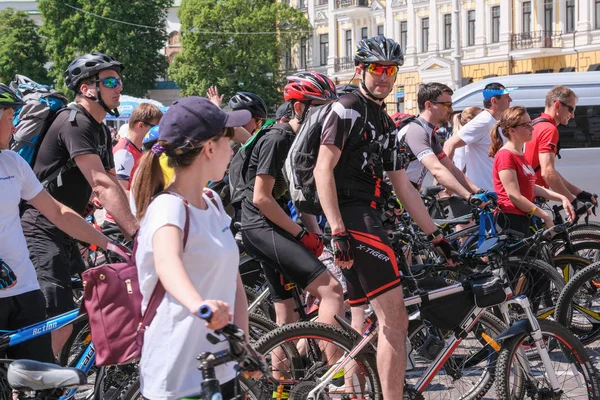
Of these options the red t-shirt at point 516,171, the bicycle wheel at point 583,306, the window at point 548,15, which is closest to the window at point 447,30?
the window at point 548,15

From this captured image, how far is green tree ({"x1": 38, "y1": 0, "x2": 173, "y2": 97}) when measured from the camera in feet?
241

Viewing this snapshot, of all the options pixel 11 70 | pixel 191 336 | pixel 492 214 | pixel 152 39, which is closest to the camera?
pixel 191 336

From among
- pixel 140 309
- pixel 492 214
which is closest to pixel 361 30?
pixel 492 214

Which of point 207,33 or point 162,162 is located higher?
point 207,33

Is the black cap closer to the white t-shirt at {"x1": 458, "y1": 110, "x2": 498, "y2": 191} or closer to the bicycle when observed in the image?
the bicycle

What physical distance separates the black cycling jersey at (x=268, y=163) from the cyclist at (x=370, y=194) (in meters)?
0.82

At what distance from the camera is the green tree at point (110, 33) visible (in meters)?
73.6

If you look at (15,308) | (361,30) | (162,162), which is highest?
(361,30)

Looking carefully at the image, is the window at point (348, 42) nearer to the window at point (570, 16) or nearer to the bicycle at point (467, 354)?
the window at point (570, 16)

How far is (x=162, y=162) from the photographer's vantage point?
12.8ft

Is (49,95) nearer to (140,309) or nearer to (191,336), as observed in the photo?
(140,309)

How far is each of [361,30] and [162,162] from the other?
64346 millimetres

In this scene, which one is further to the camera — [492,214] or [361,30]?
[361,30]

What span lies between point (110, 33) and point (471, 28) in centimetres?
2737
